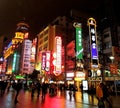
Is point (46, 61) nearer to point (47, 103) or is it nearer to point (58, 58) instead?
point (58, 58)

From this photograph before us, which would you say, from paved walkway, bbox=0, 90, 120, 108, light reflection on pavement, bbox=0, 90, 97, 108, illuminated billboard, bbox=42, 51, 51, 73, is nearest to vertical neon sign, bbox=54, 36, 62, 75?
illuminated billboard, bbox=42, 51, 51, 73

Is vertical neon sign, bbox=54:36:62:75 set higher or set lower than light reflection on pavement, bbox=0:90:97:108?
higher

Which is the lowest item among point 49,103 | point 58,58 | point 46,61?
point 49,103

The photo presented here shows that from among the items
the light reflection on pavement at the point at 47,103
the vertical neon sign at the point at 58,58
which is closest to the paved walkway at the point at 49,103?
the light reflection on pavement at the point at 47,103

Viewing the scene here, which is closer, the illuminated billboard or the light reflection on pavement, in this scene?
the light reflection on pavement

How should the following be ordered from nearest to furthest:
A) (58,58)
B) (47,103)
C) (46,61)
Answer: (47,103)
(58,58)
(46,61)

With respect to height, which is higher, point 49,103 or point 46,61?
point 46,61

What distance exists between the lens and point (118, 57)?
25.7 metres

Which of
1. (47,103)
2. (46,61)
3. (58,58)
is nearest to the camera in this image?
(47,103)

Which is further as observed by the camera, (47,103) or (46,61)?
(46,61)

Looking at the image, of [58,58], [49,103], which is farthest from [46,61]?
[49,103]

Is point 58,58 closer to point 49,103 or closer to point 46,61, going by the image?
point 46,61

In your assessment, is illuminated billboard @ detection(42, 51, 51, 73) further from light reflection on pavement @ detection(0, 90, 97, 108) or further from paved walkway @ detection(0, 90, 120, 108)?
light reflection on pavement @ detection(0, 90, 97, 108)

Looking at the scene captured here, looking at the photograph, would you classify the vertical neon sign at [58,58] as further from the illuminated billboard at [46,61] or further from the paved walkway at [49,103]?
the paved walkway at [49,103]
